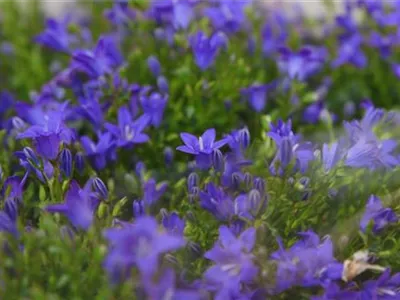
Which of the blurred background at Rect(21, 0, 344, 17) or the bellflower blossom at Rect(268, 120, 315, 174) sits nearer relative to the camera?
the bellflower blossom at Rect(268, 120, 315, 174)

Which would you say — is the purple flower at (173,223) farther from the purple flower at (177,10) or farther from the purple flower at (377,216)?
the purple flower at (177,10)

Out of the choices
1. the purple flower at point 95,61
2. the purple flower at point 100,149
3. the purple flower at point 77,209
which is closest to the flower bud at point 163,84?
the purple flower at point 95,61

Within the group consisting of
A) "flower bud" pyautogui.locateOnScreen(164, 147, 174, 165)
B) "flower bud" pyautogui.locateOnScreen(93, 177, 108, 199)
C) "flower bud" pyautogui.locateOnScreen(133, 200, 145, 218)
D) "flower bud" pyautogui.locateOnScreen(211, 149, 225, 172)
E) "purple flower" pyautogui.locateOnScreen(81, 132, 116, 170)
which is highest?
"flower bud" pyautogui.locateOnScreen(164, 147, 174, 165)

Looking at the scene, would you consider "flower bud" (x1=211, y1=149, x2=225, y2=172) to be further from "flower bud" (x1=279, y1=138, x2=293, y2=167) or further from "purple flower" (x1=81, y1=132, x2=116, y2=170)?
"purple flower" (x1=81, y1=132, x2=116, y2=170)

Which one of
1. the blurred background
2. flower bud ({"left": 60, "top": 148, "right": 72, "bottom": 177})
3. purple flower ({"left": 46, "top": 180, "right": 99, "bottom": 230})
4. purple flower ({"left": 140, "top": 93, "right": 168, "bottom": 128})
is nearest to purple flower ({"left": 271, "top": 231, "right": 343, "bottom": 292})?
purple flower ({"left": 46, "top": 180, "right": 99, "bottom": 230})

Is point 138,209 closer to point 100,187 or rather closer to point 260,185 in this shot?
point 100,187

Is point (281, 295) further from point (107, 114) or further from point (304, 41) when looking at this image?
point (304, 41)

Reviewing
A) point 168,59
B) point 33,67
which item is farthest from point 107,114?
point 33,67
